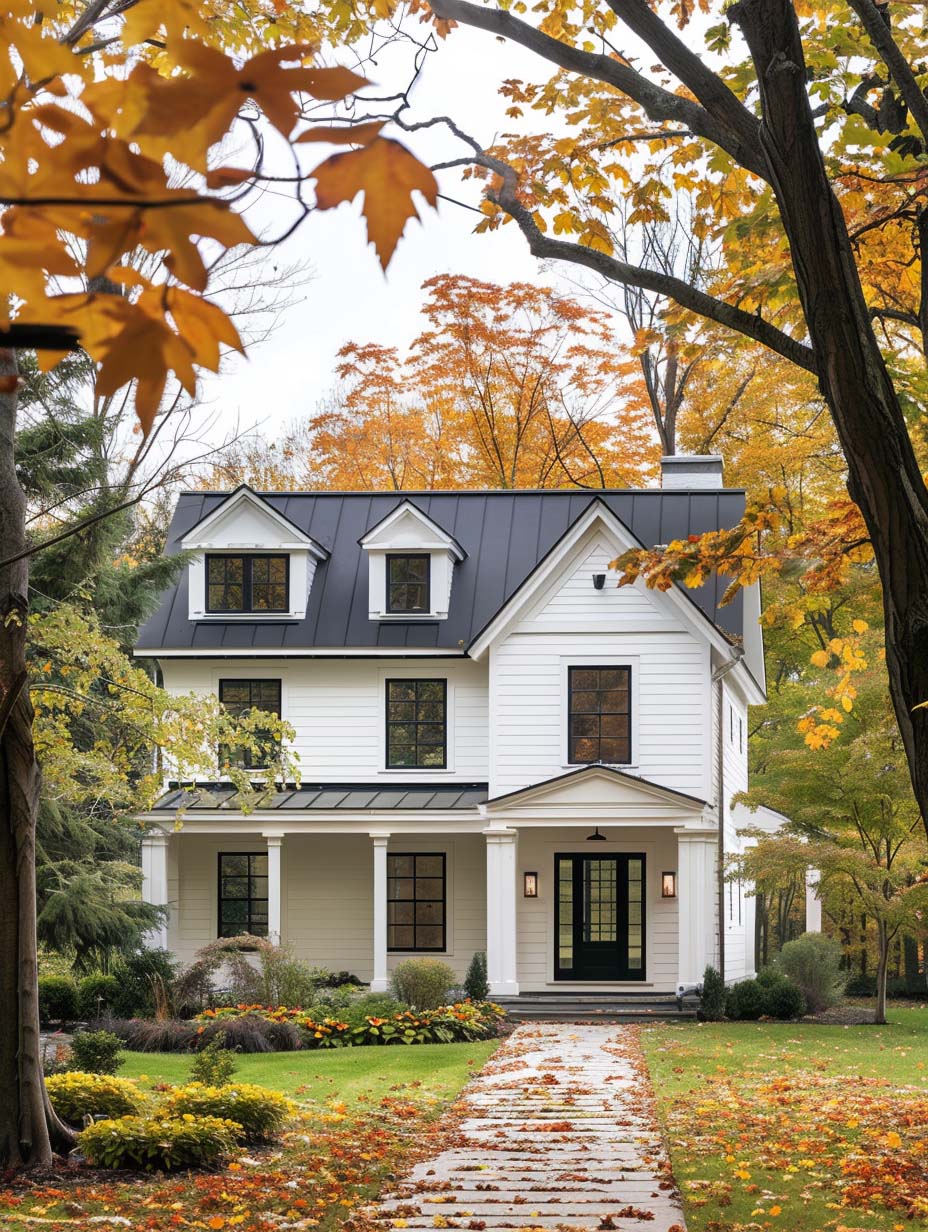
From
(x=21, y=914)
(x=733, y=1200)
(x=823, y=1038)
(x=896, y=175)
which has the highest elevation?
(x=896, y=175)

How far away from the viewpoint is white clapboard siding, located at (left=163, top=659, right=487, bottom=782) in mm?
23688

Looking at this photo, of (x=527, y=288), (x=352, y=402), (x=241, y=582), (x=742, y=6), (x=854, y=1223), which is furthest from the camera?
(x=352, y=402)

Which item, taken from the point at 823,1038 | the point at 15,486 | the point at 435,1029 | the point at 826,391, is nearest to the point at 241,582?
the point at 435,1029

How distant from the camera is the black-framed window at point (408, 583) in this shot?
2417 cm

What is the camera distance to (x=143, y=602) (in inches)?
803

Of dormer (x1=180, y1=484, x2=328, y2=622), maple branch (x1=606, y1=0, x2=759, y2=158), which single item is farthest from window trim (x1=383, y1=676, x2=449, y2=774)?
maple branch (x1=606, y1=0, x2=759, y2=158)

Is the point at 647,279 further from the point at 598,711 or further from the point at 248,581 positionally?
the point at 248,581

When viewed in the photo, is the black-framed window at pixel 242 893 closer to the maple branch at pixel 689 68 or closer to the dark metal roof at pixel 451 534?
the dark metal roof at pixel 451 534

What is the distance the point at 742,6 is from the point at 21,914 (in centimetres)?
657

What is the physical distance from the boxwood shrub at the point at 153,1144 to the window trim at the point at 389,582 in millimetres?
15517

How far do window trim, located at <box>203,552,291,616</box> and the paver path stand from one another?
1120cm

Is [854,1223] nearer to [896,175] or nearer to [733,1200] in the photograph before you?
[733,1200]

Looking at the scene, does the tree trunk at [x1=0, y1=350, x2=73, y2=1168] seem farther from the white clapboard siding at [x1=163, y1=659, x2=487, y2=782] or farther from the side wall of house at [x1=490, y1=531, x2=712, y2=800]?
the white clapboard siding at [x1=163, y1=659, x2=487, y2=782]

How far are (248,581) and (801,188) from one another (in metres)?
20.1
